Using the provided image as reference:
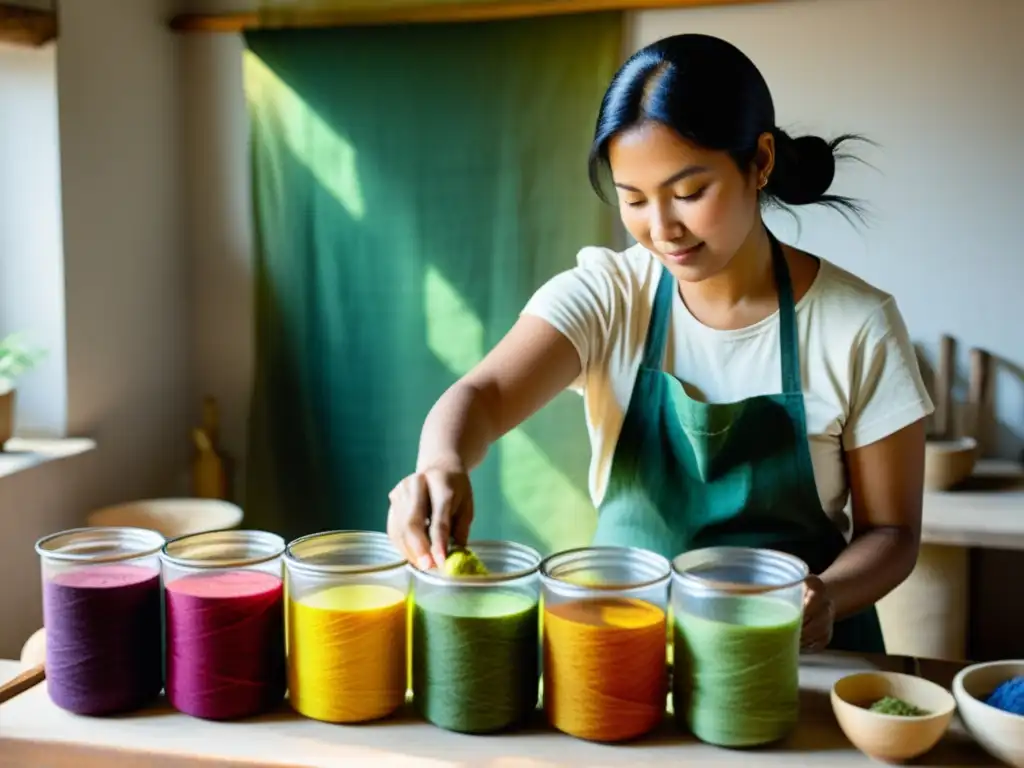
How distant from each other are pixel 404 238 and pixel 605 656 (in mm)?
2265

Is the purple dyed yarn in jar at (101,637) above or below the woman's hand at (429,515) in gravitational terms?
below

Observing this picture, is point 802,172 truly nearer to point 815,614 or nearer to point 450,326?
point 815,614

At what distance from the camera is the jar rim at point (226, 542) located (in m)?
1.17

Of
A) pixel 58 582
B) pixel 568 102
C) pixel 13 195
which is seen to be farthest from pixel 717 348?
pixel 13 195

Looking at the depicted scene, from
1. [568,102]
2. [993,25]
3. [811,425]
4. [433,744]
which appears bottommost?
[433,744]

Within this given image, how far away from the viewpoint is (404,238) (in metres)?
3.19

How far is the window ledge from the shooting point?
2.62 meters

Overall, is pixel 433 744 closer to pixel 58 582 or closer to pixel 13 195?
pixel 58 582

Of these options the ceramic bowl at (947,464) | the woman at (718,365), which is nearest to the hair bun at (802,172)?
the woman at (718,365)

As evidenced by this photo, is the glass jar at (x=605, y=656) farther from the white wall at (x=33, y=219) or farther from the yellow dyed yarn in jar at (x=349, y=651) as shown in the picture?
the white wall at (x=33, y=219)

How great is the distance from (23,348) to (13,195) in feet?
1.35

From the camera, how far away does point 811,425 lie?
148 centimetres

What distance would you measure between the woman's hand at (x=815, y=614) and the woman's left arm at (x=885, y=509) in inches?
6.4

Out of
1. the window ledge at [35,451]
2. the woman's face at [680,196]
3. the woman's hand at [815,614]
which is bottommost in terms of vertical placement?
the window ledge at [35,451]
